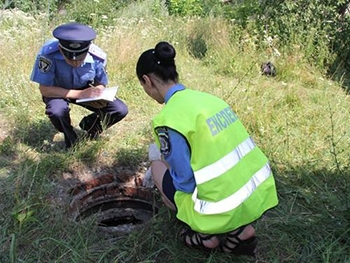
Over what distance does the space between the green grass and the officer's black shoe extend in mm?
172

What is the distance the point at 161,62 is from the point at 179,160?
1.76ft

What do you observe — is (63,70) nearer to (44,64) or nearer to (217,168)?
(44,64)

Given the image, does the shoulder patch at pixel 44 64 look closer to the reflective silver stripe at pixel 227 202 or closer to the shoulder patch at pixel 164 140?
the shoulder patch at pixel 164 140

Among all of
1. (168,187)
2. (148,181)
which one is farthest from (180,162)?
(148,181)

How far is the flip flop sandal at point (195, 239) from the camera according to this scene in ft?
7.15

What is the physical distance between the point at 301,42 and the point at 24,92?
3579 mm

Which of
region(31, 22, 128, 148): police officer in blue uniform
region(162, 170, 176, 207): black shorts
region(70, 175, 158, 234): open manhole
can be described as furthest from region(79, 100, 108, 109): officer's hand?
region(162, 170, 176, 207): black shorts

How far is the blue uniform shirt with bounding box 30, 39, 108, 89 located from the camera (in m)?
3.15

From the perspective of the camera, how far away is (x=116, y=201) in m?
3.01

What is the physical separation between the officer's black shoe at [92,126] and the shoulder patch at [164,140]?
1.67m

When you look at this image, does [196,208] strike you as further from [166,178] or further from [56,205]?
[56,205]

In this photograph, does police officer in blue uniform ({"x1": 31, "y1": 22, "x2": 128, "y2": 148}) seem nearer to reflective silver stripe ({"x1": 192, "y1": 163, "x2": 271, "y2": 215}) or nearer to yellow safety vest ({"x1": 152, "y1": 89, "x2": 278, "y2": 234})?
yellow safety vest ({"x1": 152, "y1": 89, "x2": 278, "y2": 234})

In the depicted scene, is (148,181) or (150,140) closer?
(148,181)

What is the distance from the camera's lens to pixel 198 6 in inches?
320
